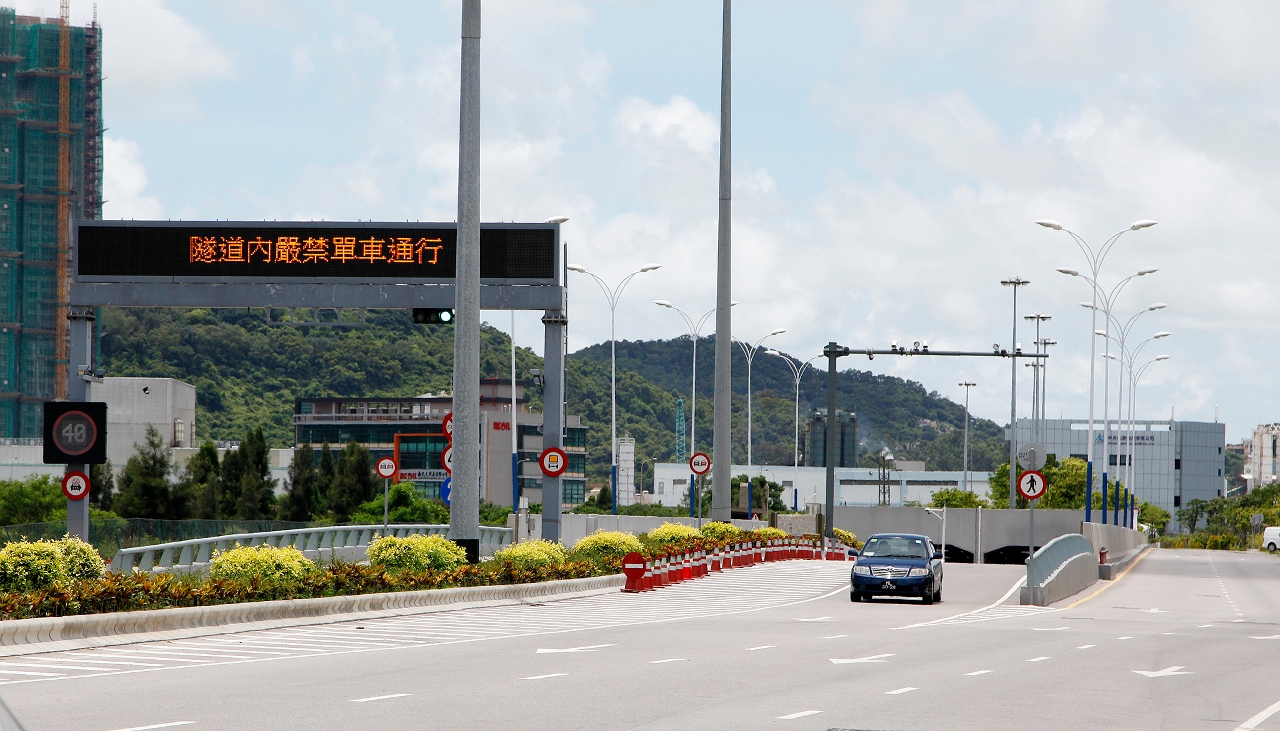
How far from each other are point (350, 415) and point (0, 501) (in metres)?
52.9

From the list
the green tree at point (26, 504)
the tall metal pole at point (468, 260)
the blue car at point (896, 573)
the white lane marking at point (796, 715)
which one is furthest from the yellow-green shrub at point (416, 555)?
the green tree at point (26, 504)

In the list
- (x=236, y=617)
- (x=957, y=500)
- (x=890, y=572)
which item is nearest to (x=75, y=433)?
(x=236, y=617)

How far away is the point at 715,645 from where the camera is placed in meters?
18.8

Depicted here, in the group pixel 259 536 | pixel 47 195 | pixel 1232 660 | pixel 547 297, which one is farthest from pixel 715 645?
pixel 47 195

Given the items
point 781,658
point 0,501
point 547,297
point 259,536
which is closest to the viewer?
point 781,658

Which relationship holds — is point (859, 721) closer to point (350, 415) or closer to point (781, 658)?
point (781, 658)

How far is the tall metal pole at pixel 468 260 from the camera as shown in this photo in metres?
23.9

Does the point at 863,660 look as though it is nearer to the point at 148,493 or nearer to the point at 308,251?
the point at 308,251

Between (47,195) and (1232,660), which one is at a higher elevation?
(47,195)

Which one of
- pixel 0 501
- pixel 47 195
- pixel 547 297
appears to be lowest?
pixel 0 501

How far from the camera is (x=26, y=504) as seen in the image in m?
67.2

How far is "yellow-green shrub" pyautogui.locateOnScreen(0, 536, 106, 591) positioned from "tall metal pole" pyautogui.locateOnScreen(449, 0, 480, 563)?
6.60 meters

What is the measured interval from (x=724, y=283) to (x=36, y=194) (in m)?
107

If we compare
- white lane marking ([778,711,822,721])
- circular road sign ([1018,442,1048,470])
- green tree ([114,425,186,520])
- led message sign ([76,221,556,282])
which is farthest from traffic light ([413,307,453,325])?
green tree ([114,425,186,520])
